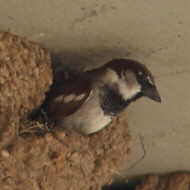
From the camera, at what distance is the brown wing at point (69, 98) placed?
3908mm

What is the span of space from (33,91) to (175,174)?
1.75m

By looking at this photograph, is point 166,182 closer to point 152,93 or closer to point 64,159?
point 152,93

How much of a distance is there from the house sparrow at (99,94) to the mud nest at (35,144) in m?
0.10

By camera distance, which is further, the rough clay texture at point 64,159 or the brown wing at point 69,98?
the brown wing at point 69,98

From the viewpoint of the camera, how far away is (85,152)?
13.0 ft

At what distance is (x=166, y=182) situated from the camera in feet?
16.7

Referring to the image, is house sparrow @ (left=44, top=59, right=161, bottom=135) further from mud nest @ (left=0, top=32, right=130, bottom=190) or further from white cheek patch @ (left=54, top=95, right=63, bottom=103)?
mud nest @ (left=0, top=32, right=130, bottom=190)

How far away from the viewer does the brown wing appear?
3908mm

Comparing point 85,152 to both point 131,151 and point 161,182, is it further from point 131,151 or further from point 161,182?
point 161,182

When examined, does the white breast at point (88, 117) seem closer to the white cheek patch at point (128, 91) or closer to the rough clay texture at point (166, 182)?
the white cheek patch at point (128, 91)

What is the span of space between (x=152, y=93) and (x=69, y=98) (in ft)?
1.69

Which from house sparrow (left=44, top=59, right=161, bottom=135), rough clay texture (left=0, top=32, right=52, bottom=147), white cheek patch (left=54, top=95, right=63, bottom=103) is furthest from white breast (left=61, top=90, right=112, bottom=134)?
rough clay texture (left=0, top=32, right=52, bottom=147)

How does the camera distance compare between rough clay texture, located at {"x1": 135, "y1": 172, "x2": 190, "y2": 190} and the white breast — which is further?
rough clay texture, located at {"x1": 135, "y1": 172, "x2": 190, "y2": 190}

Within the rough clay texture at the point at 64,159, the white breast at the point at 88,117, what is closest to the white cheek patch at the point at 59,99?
the white breast at the point at 88,117
